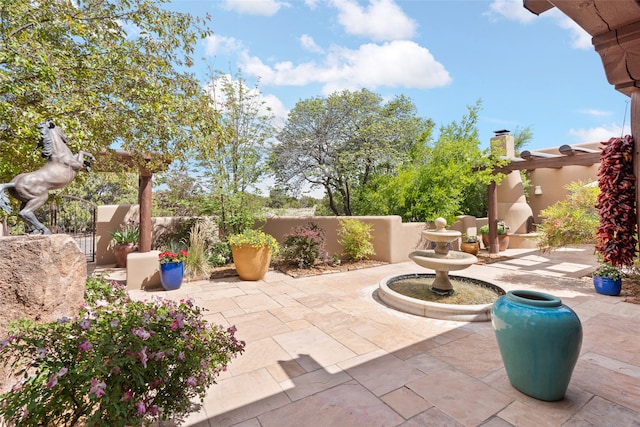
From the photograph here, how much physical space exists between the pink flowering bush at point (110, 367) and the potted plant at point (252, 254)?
3656 millimetres

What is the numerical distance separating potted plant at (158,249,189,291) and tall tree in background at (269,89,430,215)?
7506 millimetres

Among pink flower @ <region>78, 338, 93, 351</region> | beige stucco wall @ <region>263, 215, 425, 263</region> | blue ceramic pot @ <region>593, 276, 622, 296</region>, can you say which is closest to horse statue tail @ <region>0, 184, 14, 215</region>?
pink flower @ <region>78, 338, 93, 351</region>

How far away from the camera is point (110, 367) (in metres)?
1.37

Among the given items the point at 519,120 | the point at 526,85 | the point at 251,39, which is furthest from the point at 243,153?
the point at 519,120

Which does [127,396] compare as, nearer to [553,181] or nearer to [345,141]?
[345,141]

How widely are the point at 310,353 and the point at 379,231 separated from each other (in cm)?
498

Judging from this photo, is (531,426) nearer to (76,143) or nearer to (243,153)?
(76,143)

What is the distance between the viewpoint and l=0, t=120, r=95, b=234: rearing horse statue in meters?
2.41

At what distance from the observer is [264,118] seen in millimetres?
7781

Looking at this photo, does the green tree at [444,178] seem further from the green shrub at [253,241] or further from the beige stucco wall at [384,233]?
the green shrub at [253,241]

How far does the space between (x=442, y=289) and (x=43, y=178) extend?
4.98 m

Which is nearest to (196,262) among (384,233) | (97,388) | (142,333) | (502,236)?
(384,233)

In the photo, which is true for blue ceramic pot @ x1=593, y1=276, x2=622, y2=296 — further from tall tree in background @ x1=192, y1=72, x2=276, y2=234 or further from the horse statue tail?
the horse statue tail

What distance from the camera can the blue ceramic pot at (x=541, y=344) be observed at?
1949 millimetres
